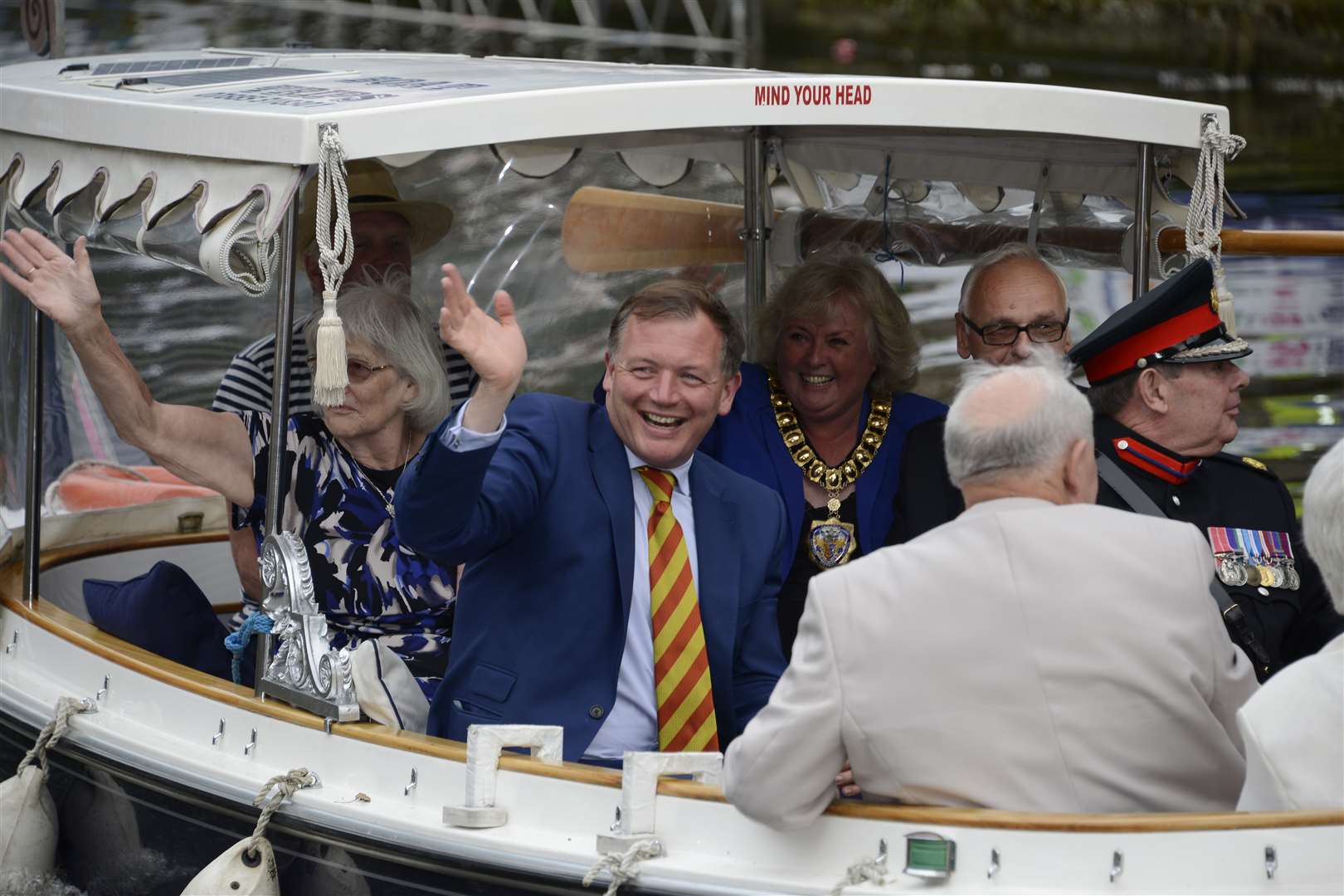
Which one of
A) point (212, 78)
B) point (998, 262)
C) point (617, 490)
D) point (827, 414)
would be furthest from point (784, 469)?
point (212, 78)

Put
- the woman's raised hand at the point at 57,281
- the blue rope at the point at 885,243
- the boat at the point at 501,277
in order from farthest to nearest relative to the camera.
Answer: the blue rope at the point at 885,243, the woman's raised hand at the point at 57,281, the boat at the point at 501,277

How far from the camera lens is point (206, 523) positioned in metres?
5.28

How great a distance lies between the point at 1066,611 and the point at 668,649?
976 mm

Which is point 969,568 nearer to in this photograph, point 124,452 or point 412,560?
point 412,560

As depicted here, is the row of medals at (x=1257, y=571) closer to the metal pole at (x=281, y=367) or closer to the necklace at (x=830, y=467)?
the necklace at (x=830, y=467)

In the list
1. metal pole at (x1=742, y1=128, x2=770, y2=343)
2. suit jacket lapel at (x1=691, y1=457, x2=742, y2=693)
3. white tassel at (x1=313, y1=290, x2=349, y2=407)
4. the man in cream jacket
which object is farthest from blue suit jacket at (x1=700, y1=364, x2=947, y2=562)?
the man in cream jacket

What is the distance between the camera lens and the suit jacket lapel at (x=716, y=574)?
3.34 metres

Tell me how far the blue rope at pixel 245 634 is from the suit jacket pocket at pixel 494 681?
1.22ft

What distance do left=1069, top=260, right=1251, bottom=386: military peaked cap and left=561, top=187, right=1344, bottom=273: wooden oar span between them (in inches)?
45.3

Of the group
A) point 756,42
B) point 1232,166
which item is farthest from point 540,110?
point 756,42

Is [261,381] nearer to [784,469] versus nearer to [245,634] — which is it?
[245,634]

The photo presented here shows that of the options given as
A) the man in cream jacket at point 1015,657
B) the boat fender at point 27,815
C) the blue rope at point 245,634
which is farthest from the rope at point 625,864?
the boat fender at point 27,815

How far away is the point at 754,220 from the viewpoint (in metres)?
5.20

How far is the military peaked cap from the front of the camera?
348 cm
